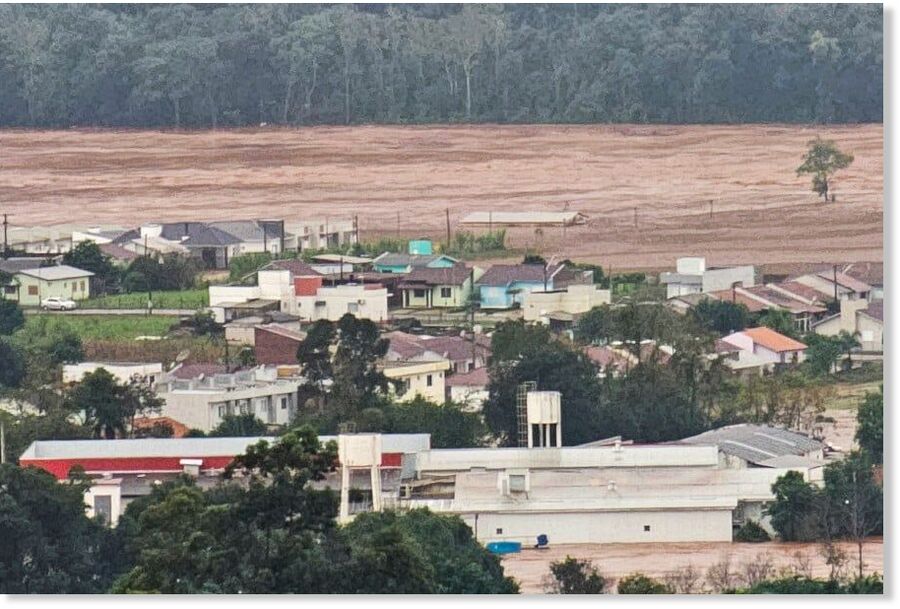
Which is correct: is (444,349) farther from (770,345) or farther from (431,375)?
(770,345)

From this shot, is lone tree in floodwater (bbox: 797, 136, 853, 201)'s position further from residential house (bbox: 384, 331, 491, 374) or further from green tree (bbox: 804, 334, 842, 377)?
residential house (bbox: 384, 331, 491, 374)

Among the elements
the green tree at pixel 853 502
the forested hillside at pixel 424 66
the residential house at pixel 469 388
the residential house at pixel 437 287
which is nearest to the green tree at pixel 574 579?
the green tree at pixel 853 502

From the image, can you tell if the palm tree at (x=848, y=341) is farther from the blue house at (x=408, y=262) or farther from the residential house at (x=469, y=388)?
the blue house at (x=408, y=262)

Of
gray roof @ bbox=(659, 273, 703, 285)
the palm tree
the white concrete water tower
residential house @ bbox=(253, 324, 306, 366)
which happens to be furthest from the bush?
gray roof @ bbox=(659, 273, 703, 285)

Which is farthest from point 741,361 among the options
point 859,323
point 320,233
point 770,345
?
point 320,233

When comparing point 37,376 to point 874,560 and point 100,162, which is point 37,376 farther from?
→ point 874,560

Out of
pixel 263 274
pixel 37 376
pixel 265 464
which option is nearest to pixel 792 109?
pixel 263 274
